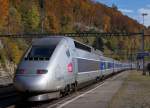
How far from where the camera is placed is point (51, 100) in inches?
875

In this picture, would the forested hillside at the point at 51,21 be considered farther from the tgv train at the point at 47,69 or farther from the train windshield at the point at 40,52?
the train windshield at the point at 40,52

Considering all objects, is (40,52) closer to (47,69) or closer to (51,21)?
(47,69)

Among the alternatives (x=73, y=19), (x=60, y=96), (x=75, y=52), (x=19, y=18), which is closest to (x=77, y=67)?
(x=75, y=52)

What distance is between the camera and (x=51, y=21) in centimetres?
14738

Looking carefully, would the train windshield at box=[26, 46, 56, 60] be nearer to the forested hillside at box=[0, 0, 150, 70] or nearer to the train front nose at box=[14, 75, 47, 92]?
the train front nose at box=[14, 75, 47, 92]

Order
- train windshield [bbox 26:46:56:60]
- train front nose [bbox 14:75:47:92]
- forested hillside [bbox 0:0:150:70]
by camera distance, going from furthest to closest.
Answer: forested hillside [bbox 0:0:150:70] → train windshield [bbox 26:46:56:60] → train front nose [bbox 14:75:47:92]

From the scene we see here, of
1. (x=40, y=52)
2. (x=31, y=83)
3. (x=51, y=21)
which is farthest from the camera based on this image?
(x=51, y=21)

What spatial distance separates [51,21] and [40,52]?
126m

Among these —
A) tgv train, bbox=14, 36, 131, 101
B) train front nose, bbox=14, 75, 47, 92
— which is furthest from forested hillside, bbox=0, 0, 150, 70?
train front nose, bbox=14, 75, 47, 92

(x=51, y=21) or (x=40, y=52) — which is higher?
(x=51, y=21)

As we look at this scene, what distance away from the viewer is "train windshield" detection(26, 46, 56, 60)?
21.2 m

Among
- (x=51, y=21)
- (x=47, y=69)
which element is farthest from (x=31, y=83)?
(x=51, y=21)

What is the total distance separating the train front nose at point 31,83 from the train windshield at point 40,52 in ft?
4.76

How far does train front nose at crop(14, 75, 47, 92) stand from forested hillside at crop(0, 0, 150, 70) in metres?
60.1
